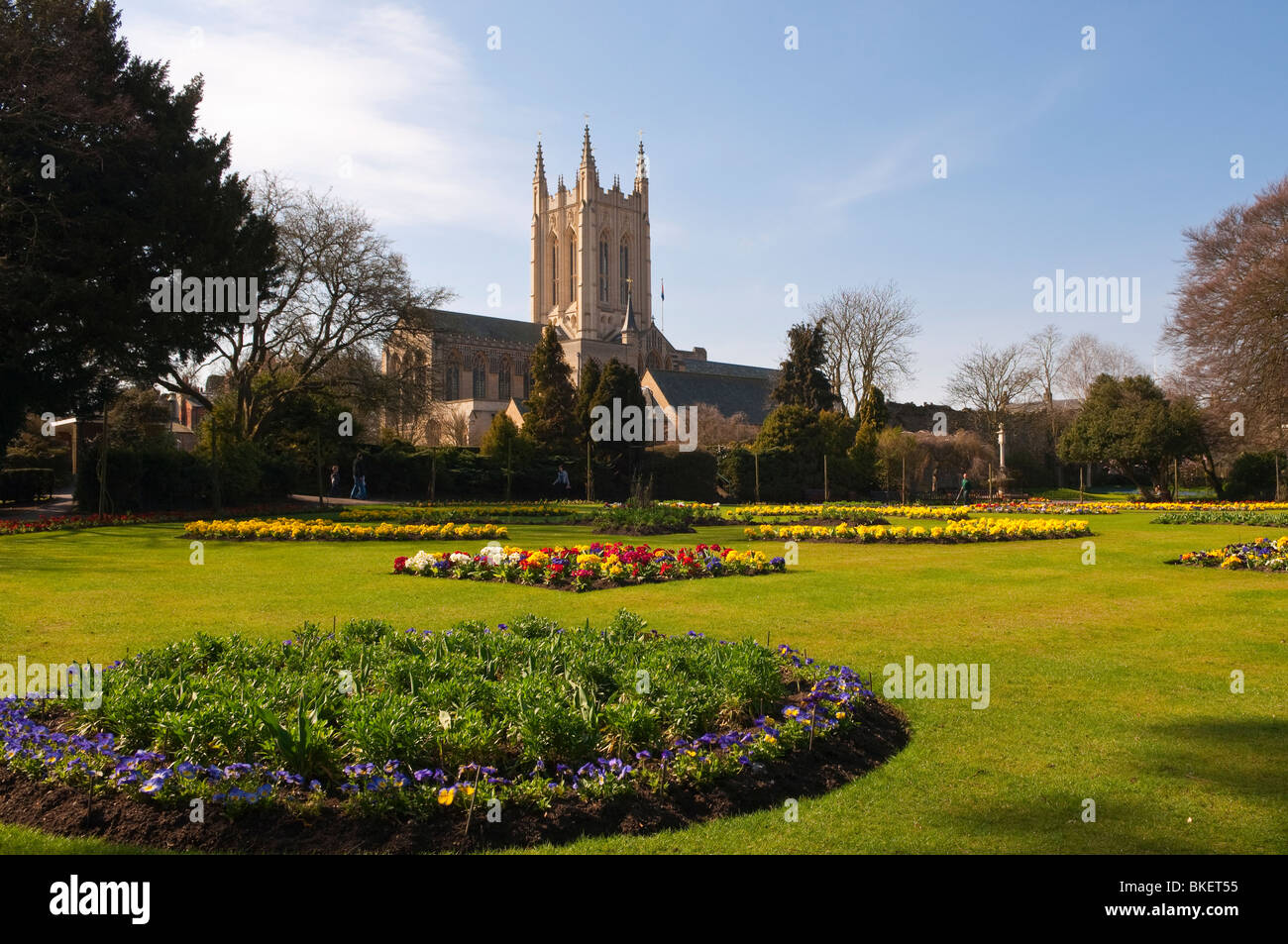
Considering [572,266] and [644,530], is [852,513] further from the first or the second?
[572,266]

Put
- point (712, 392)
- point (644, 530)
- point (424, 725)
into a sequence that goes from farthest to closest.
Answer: point (712, 392) < point (644, 530) < point (424, 725)

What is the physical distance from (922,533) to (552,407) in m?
22.5

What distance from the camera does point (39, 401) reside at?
20.4 metres

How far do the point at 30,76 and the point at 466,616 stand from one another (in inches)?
653

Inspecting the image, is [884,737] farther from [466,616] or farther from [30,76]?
[30,76]

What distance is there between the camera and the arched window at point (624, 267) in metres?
97.0

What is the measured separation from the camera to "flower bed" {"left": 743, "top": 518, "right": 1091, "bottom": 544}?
16688 mm

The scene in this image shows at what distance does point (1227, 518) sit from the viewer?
2089 centimetres

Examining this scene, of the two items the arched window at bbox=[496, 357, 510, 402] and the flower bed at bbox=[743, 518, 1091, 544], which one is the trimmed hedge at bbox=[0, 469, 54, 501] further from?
the arched window at bbox=[496, 357, 510, 402]

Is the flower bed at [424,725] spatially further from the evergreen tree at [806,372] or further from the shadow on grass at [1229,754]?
the evergreen tree at [806,372]

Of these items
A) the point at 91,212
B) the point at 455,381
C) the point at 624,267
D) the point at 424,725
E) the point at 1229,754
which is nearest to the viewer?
the point at 424,725

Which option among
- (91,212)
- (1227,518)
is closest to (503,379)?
(91,212)

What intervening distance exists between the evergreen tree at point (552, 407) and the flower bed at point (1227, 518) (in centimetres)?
2146
